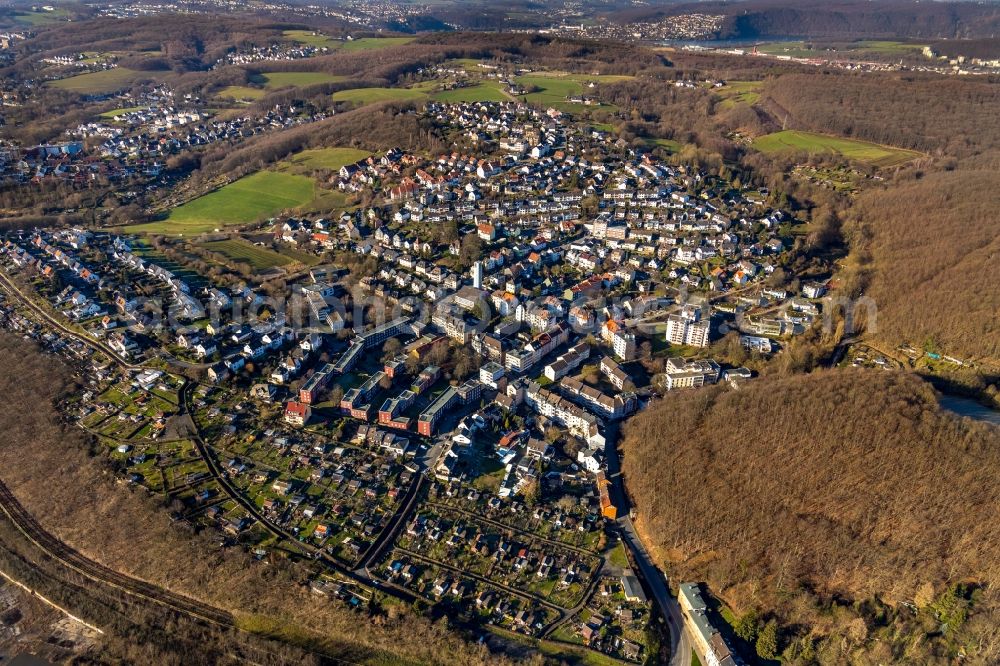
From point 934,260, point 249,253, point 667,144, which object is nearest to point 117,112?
point 249,253

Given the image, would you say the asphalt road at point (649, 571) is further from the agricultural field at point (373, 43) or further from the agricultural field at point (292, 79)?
the agricultural field at point (373, 43)

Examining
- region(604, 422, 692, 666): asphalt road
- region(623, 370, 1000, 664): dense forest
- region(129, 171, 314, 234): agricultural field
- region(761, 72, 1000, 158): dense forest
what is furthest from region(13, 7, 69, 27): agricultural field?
region(623, 370, 1000, 664): dense forest

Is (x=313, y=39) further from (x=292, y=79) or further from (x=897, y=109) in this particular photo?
(x=897, y=109)

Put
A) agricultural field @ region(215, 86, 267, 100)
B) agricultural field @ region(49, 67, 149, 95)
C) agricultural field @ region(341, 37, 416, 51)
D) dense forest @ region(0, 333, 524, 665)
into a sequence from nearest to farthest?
dense forest @ region(0, 333, 524, 665) < agricultural field @ region(215, 86, 267, 100) < agricultural field @ region(49, 67, 149, 95) < agricultural field @ region(341, 37, 416, 51)

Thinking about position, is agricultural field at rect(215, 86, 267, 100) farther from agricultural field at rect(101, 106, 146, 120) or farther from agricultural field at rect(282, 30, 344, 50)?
agricultural field at rect(282, 30, 344, 50)

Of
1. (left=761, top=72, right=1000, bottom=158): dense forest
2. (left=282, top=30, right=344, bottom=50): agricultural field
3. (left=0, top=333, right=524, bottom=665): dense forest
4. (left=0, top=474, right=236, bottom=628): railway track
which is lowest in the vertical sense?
(left=0, top=474, right=236, bottom=628): railway track

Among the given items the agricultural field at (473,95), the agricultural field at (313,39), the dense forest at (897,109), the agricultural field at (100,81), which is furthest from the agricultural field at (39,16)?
the dense forest at (897,109)

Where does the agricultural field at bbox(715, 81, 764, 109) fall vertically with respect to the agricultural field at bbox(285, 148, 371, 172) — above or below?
→ above
